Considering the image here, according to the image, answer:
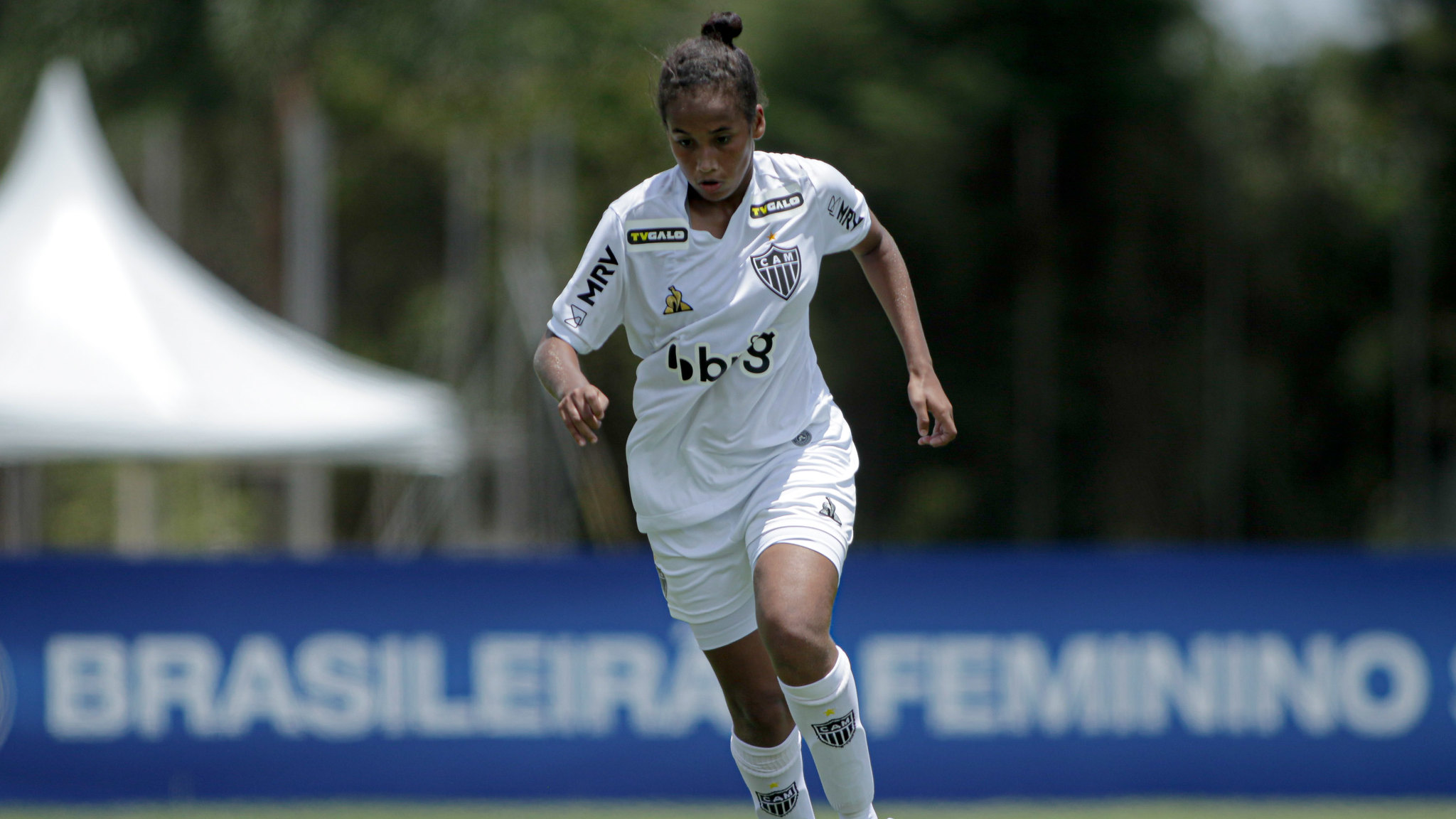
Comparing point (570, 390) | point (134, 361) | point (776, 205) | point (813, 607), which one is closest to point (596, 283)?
point (570, 390)

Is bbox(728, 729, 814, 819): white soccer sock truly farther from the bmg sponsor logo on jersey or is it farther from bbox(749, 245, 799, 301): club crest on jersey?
the bmg sponsor logo on jersey

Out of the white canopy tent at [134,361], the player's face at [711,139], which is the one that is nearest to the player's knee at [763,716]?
the player's face at [711,139]

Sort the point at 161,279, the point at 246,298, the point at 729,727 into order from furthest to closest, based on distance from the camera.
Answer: the point at 246,298 < the point at 161,279 < the point at 729,727

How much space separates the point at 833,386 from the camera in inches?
689

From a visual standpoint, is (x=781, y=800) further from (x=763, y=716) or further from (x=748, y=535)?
(x=748, y=535)

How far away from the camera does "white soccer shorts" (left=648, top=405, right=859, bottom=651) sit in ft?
15.0

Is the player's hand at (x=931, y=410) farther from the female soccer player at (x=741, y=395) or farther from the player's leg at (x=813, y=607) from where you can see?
the player's leg at (x=813, y=607)

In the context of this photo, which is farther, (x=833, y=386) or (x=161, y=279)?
(x=833, y=386)

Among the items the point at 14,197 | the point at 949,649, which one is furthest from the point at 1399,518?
the point at 14,197

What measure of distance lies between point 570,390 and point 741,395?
1.87 feet

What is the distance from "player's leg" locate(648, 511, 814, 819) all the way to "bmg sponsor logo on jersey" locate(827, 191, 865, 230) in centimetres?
96

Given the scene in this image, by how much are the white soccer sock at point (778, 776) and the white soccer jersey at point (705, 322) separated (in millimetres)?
700

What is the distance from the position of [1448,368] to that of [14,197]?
44.7 feet

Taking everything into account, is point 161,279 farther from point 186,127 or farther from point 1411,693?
point 186,127
